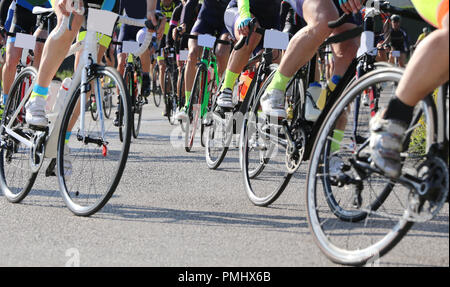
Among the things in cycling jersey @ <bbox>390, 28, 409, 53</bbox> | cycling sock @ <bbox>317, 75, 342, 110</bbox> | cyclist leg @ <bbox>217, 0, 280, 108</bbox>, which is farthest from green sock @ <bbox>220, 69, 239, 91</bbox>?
cycling jersey @ <bbox>390, 28, 409, 53</bbox>

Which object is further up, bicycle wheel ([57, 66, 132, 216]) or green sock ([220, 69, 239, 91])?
green sock ([220, 69, 239, 91])

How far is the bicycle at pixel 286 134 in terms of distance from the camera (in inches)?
168

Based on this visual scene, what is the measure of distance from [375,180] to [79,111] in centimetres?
210

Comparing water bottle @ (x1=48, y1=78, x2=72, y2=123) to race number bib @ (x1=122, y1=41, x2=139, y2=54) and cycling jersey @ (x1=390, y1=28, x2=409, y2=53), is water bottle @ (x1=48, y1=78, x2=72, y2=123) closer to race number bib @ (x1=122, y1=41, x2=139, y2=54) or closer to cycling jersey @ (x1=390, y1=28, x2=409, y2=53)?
race number bib @ (x1=122, y1=41, x2=139, y2=54)

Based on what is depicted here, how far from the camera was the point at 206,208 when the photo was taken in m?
4.98

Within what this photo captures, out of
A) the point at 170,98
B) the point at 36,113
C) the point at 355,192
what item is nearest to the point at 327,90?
the point at 355,192

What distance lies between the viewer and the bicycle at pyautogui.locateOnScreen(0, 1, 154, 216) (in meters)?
4.51

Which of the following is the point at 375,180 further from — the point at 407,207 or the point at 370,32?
the point at 370,32

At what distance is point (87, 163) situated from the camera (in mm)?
5035

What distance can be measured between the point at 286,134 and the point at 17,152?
1933 mm

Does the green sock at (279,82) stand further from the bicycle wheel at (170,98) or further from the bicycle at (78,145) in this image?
the bicycle wheel at (170,98)

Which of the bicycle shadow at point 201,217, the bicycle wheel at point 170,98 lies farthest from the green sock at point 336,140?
the bicycle wheel at point 170,98

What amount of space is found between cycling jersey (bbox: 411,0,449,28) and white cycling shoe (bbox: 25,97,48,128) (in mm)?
2629
